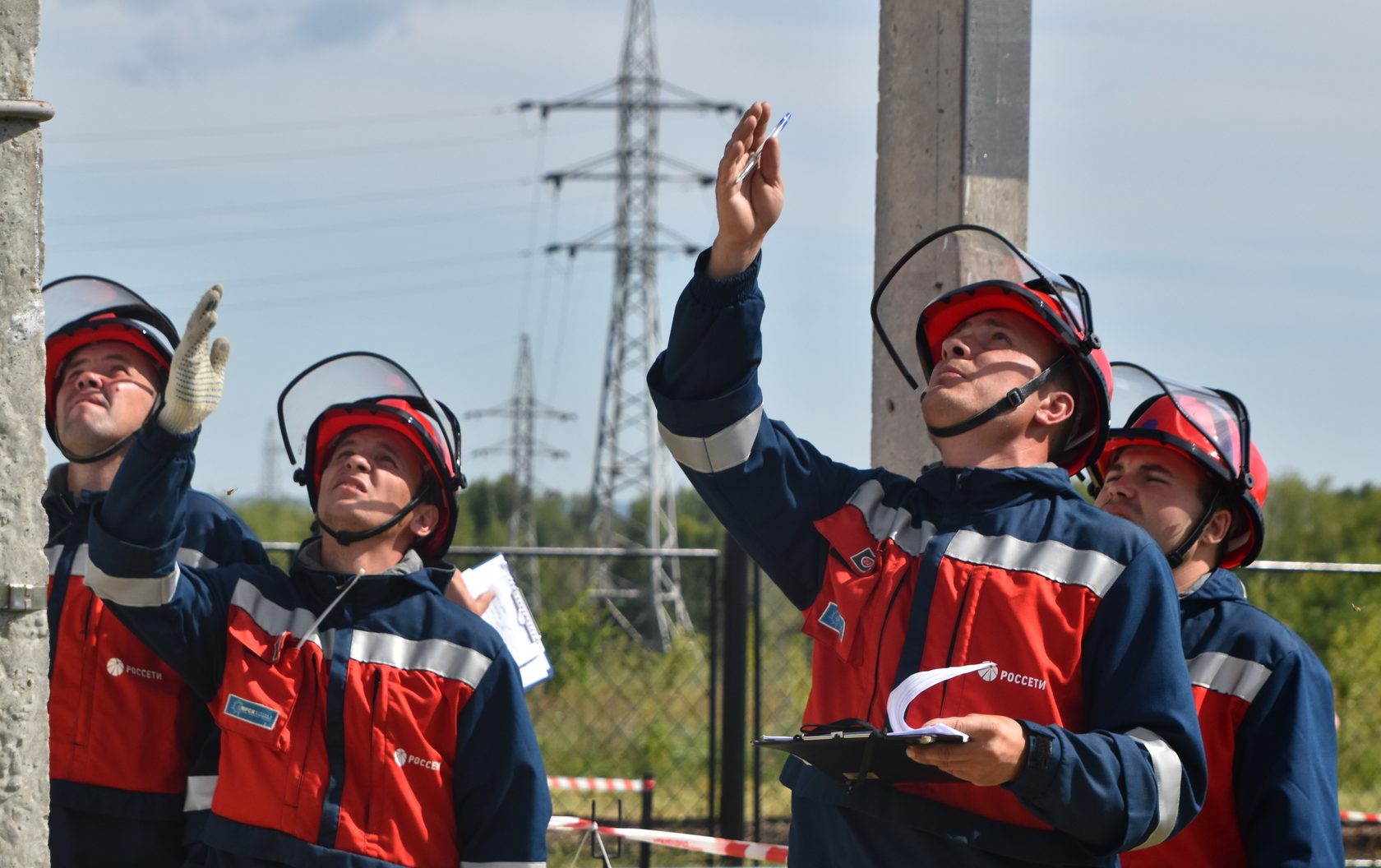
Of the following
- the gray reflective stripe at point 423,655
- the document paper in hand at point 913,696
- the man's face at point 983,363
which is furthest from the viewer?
the gray reflective stripe at point 423,655

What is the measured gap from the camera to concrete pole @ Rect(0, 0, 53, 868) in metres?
2.38

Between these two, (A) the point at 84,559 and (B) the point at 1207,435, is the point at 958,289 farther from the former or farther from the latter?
(A) the point at 84,559

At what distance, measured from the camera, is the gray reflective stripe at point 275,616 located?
3576 millimetres

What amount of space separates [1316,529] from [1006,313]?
103 feet

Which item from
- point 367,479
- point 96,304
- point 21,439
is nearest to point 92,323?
point 96,304

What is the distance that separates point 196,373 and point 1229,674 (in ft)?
7.46

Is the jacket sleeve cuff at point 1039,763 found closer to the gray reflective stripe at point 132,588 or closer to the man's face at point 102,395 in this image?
the gray reflective stripe at point 132,588

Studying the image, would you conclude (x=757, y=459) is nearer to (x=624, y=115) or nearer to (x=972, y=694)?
(x=972, y=694)

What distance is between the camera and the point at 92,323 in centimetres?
415

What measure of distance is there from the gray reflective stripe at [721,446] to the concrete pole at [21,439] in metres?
1.08

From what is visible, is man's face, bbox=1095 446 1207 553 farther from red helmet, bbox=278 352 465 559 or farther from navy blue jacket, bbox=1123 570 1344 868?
red helmet, bbox=278 352 465 559

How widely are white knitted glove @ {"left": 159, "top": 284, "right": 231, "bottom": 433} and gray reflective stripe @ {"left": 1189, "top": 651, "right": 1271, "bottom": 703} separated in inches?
84.1

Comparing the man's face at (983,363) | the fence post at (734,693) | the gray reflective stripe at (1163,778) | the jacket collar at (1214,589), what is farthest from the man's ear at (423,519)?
the fence post at (734,693)

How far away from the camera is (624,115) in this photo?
28781 mm
